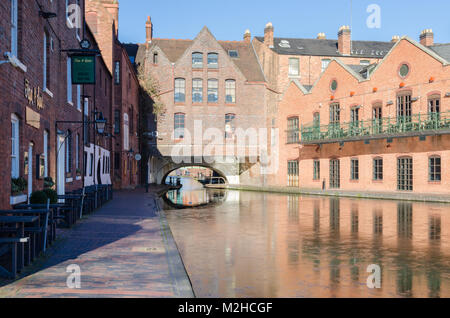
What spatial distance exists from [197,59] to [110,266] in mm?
37960

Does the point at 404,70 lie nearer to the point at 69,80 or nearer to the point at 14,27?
the point at 69,80

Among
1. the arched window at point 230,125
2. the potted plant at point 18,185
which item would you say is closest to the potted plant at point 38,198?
the potted plant at point 18,185

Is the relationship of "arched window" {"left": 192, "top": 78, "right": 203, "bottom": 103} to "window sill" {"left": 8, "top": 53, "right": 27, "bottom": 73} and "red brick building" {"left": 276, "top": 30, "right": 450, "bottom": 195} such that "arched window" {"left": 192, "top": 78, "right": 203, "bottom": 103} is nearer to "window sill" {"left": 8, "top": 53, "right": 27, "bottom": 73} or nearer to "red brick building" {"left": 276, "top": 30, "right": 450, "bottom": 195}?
"red brick building" {"left": 276, "top": 30, "right": 450, "bottom": 195}

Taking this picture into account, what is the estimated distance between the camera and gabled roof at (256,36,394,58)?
47375mm

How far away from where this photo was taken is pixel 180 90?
43.8 m

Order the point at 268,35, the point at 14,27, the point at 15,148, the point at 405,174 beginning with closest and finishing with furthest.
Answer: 1. the point at 15,148
2. the point at 14,27
3. the point at 405,174
4. the point at 268,35

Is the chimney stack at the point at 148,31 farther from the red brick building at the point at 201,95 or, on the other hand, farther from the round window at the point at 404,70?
the round window at the point at 404,70

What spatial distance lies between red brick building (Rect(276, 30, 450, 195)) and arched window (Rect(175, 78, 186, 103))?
351 inches

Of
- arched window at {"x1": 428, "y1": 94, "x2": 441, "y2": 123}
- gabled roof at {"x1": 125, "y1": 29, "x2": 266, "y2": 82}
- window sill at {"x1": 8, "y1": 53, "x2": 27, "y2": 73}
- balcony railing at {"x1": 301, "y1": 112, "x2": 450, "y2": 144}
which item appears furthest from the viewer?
gabled roof at {"x1": 125, "y1": 29, "x2": 266, "y2": 82}

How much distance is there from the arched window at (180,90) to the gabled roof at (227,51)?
7.63 feet

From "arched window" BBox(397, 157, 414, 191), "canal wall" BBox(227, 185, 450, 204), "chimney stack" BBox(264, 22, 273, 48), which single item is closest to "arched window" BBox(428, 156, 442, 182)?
"arched window" BBox(397, 157, 414, 191)

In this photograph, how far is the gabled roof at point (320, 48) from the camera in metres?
47.4

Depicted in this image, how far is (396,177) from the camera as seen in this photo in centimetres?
3155

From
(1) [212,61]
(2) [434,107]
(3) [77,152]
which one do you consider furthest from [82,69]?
(1) [212,61]
